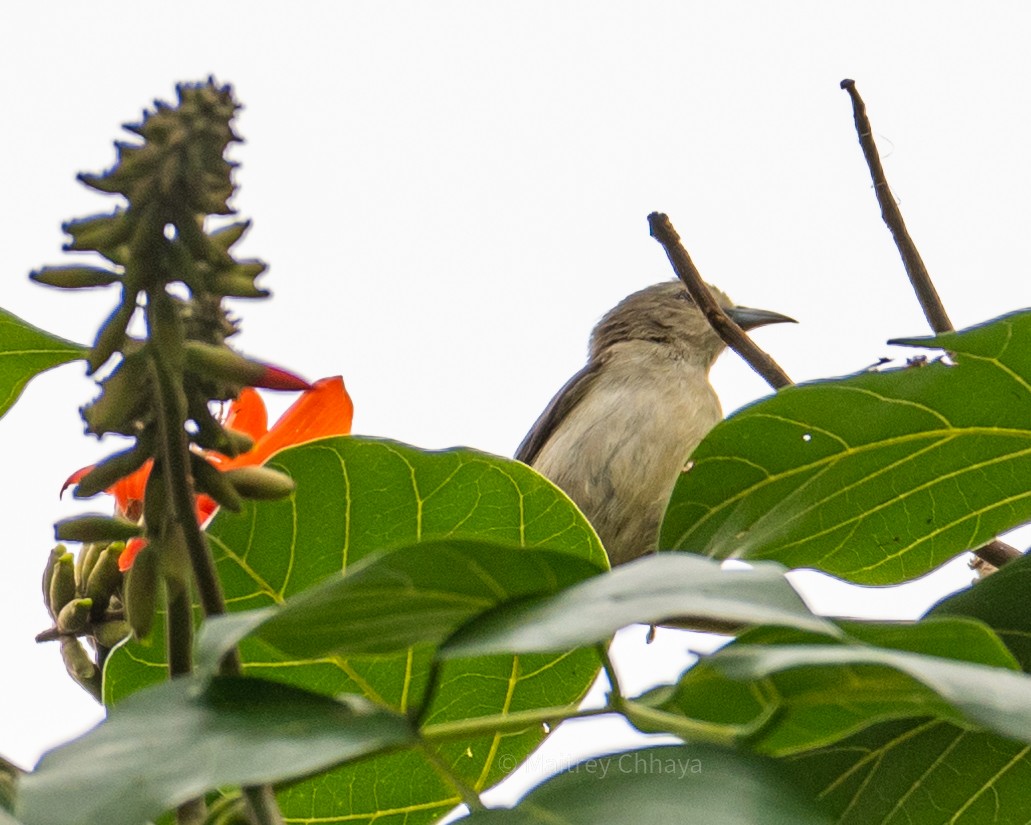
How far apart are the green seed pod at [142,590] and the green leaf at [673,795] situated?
0.28 meters

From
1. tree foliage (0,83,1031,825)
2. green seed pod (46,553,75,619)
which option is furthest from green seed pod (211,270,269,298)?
green seed pod (46,553,75,619)

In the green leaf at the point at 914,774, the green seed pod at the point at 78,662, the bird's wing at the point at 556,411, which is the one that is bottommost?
the green leaf at the point at 914,774

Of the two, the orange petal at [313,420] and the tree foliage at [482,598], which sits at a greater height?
the orange petal at [313,420]

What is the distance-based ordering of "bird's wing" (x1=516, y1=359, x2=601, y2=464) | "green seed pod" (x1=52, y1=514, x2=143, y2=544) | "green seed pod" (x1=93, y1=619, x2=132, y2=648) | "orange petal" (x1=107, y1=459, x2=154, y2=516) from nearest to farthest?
"green seed pod" (x1=52, y1=514, x2=143, y2=544)
"orange petal" (x1=107, y1=459, x2=154, y2=516)
"green seed pod" (x1=93, y1=619, x2=132, y2=648)
"bird's wing" (x1=516, y1=359, x2=601, y2=464)

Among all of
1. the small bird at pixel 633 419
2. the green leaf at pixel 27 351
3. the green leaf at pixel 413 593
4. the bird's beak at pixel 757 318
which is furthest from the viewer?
the bird's beak at pixel 757 318

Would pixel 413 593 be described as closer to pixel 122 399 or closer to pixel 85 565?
pixel 122 399

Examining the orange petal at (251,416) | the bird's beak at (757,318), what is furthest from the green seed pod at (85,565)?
the bird's beak at (757,318)

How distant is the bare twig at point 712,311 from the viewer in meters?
2.31

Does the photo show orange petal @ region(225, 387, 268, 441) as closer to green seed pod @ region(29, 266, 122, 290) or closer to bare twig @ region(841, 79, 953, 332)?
green seed pod @ region(29, 266, 122, 290)

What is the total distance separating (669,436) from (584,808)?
196 inches

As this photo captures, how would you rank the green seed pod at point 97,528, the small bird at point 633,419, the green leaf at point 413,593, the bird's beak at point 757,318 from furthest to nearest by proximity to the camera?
the bird's beak at point 757,318, the small bird at point 633,419, the green seed pod at point 97,528, the green leaf at point 413,593

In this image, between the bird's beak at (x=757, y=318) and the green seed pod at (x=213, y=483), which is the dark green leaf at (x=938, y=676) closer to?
the green seed pod at (x=213, y=483)

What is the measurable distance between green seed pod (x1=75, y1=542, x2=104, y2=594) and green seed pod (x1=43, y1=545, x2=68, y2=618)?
3cm

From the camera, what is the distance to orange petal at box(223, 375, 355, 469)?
1.49 m
